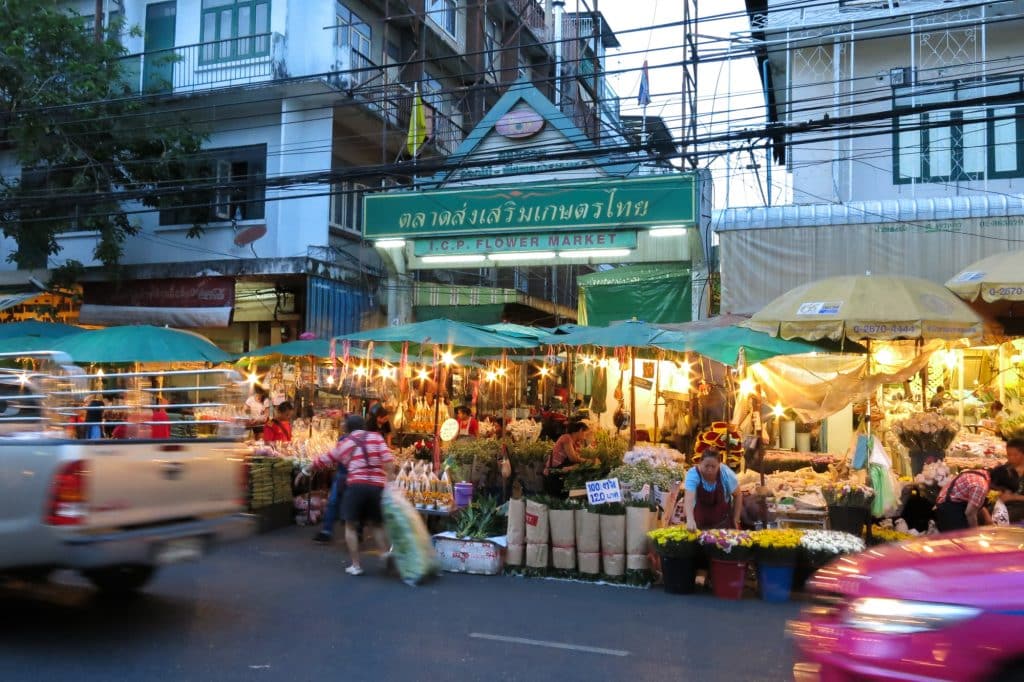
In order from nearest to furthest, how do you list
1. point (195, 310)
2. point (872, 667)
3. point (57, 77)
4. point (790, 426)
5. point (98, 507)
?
point (872, 667)
point (98, 507)
point (790, 426)
point (57, 77)
point (195, 310)

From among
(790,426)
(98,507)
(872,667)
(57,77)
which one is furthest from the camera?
(57,77)

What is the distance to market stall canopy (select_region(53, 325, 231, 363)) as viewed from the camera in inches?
530

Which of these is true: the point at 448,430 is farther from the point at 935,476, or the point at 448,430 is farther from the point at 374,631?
the point at 935,476

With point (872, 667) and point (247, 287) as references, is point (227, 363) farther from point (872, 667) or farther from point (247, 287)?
point (872, 667)

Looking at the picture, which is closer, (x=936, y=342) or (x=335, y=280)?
(x=936, y=342)

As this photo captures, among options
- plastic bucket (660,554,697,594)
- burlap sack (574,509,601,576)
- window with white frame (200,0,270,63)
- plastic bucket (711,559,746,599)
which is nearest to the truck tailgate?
burlap sack (574,509,601,576)

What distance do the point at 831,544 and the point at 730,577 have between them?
3.49 feet

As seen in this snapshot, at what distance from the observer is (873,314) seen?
10867 millimetres

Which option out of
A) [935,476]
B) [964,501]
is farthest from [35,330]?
[964,501]

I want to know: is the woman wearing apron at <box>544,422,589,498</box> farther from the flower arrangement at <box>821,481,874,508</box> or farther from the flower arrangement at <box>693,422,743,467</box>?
the flower arrangement at <box>821,481,874,508</box>

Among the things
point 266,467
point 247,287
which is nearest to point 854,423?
point 266,467

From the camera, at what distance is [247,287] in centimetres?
2055

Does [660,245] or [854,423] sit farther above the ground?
[660,245]

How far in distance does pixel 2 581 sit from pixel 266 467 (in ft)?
19.9
